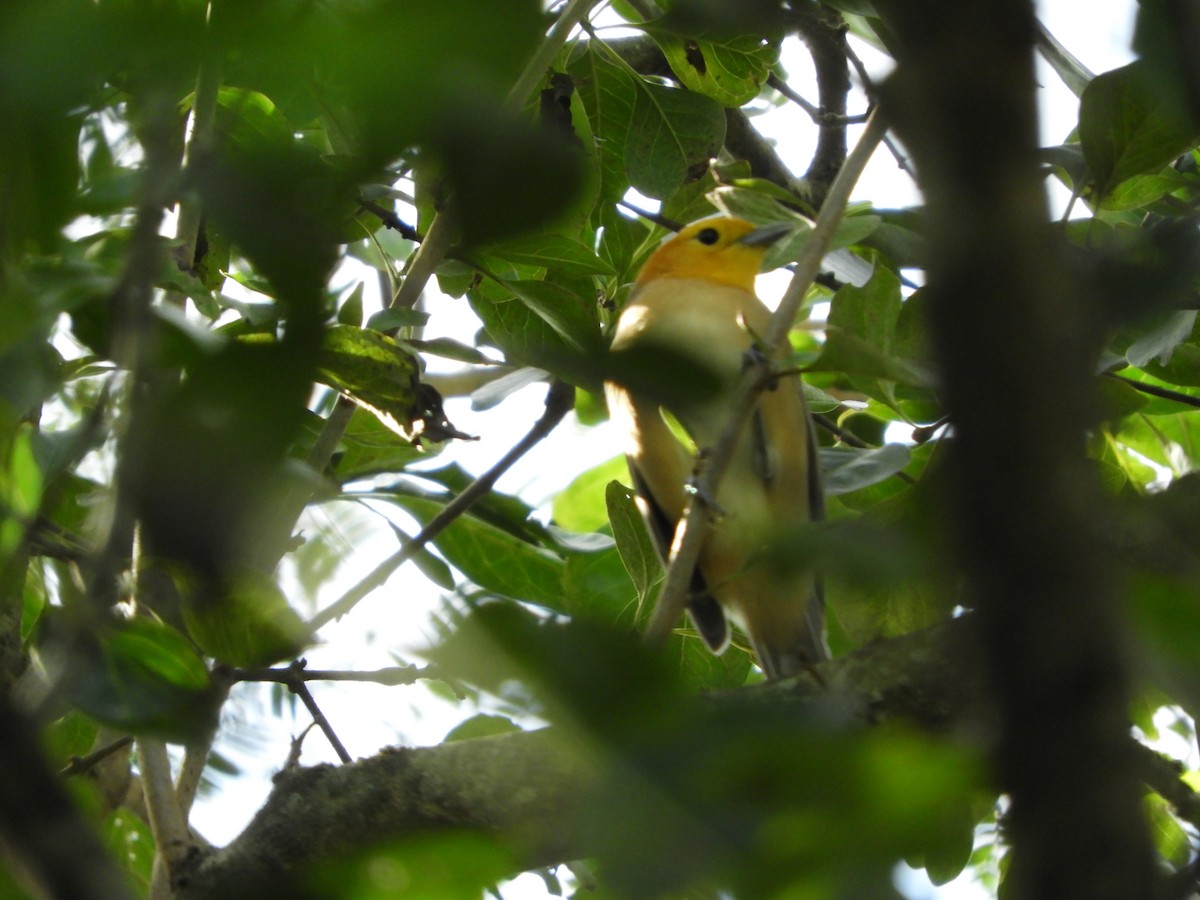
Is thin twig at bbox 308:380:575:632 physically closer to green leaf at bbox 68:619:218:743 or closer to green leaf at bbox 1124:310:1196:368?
green leaf at bbox 68:619:218:743

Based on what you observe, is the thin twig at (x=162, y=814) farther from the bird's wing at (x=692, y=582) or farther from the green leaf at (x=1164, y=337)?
the green leaf at (x=1164, y=337)

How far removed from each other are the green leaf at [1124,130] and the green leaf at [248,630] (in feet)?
6.34

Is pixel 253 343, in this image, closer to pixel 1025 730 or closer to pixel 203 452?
pixel 203 452

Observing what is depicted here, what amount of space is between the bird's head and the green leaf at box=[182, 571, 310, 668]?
2.94 metres

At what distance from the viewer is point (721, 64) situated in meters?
3.48

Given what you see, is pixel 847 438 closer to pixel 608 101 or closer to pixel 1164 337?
pixel 1164 337

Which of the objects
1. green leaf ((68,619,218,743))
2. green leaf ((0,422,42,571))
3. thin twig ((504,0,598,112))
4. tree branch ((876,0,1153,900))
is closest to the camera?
tree branch ((876,0,1153,900))

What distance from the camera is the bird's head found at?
477 cm

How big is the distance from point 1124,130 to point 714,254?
7.33ft

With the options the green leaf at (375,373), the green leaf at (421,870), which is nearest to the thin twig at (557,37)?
the green leaf at (375,373)

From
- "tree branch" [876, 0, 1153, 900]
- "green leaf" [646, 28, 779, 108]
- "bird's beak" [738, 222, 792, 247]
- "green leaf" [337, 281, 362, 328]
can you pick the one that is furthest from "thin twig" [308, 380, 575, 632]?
"tree branch" [876, 0, 1153, 900]

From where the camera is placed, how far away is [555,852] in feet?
5.49

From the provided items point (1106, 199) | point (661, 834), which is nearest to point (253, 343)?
point (661, 834)

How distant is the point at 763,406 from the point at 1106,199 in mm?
1381
